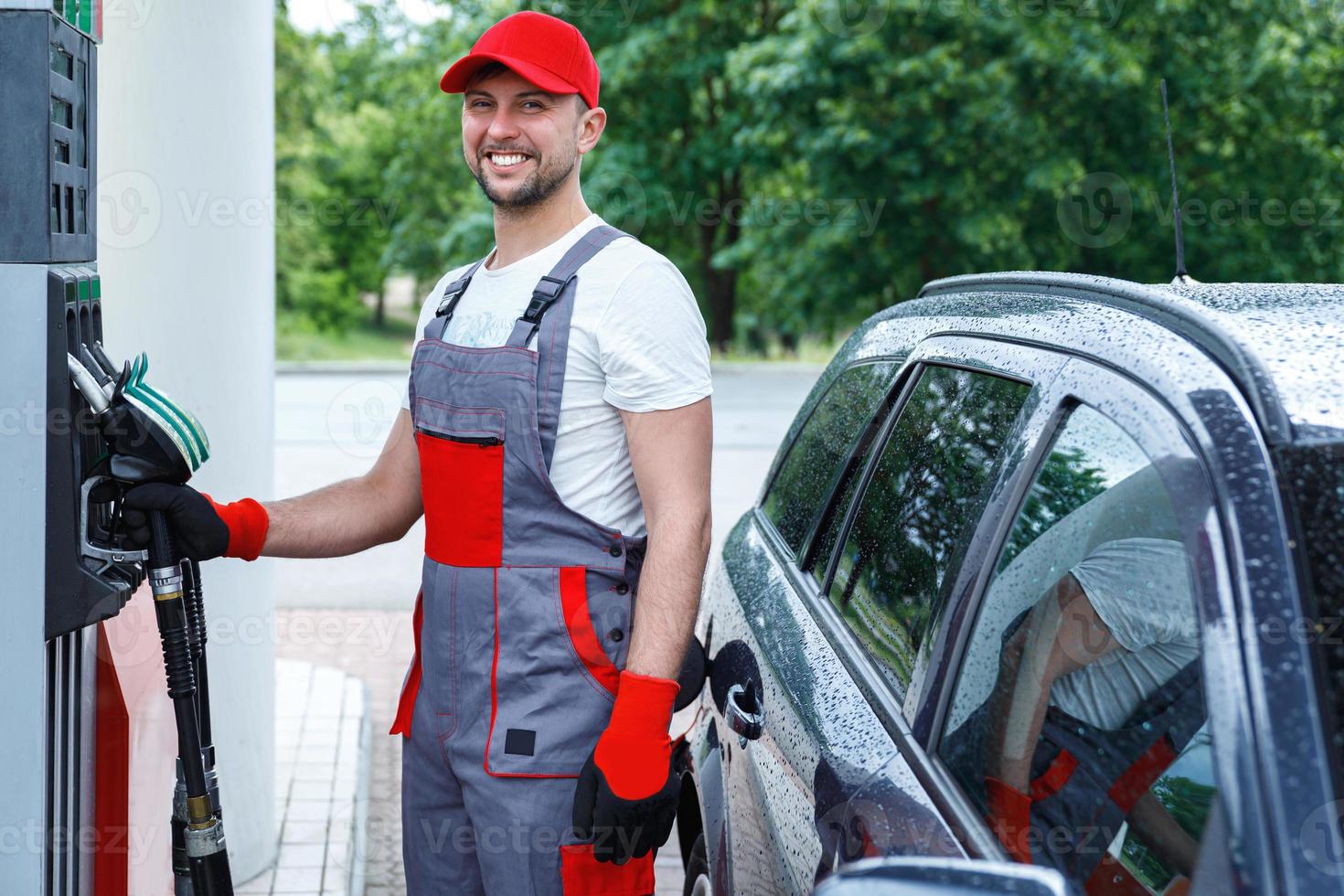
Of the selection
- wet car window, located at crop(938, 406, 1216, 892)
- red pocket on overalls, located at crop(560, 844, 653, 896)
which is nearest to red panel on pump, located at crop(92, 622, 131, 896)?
red pocket on overalls, located at crop(560, 844, 653, 896)

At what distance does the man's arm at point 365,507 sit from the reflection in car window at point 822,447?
727 mm

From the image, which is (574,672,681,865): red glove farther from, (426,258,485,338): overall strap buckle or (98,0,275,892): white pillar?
(98,0,275,892): white pillar

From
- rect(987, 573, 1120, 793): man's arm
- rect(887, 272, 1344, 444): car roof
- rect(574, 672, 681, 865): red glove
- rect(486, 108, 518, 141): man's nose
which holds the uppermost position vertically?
rect(486, 108, 518, 141): man's nose

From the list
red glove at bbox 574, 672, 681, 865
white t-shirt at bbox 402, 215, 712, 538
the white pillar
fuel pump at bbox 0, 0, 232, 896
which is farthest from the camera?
the white pillar

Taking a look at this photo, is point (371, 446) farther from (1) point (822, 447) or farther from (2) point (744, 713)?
(2) point (744, 713)

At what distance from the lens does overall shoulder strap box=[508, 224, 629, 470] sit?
2248 mm

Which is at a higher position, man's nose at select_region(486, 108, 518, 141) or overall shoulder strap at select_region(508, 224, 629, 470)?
→ man's nose at select_region(486, 108, 518, 141)

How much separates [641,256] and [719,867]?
1.02 meters

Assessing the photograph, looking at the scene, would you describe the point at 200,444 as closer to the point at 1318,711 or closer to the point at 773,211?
the point at 1318,711

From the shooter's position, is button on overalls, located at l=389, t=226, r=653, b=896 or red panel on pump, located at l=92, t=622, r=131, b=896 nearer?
red panel on pump, located at l=92, t=622, r=131, b=896

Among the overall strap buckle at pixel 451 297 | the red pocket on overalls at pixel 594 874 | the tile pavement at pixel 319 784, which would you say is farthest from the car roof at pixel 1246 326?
the tile pavement at pixel 319 784

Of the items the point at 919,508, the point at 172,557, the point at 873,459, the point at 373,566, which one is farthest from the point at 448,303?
the point at 373,566

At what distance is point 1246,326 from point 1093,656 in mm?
415

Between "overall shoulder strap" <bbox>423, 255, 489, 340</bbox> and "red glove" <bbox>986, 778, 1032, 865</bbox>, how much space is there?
4.21ft
